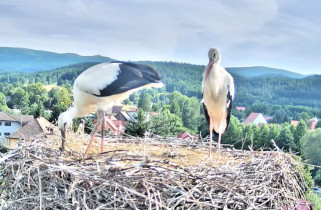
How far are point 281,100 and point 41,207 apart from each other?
19865 mm

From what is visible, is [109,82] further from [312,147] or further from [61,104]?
[312,147]

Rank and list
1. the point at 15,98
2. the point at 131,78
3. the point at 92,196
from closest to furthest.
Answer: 1. the point at 92,196
2. the point at 131,78
3. the point at 15,98

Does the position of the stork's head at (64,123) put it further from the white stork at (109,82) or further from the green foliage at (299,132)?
the green foliage at (299,132)

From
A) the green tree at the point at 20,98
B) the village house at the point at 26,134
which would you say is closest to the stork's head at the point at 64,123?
the village house at the point at 26,134

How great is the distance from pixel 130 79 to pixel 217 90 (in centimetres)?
61

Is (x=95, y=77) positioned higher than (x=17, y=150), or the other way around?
(x=95, y=77)

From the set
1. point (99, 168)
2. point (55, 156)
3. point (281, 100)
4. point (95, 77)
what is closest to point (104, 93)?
point (95, 77)

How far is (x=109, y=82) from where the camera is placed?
8.96 feet

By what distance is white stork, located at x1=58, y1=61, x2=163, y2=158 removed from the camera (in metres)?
2.72

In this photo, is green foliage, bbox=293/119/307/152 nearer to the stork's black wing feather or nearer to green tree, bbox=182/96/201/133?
green tree, bbox=182/96/201/133

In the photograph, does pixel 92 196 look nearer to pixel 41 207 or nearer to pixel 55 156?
pixel 41 207

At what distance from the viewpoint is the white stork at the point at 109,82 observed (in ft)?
8.91

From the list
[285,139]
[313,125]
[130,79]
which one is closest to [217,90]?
[130,79]

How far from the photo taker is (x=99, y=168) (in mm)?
2064
